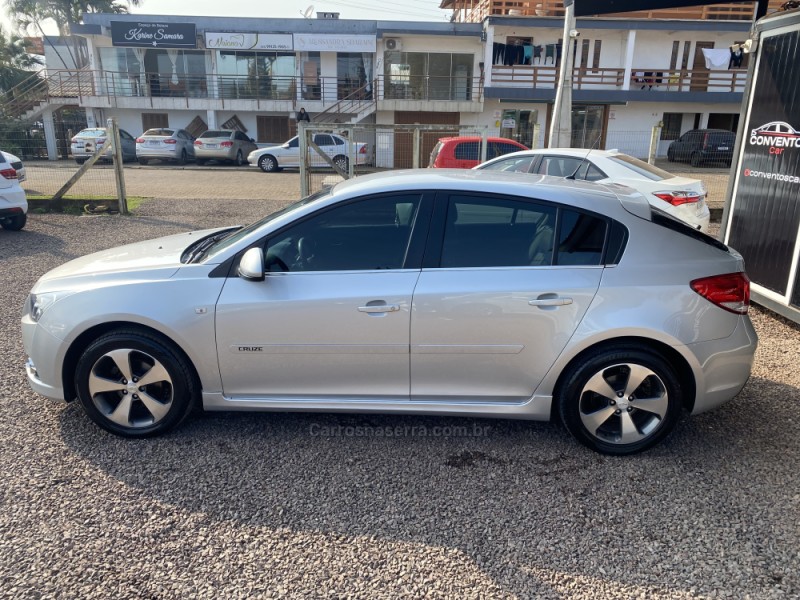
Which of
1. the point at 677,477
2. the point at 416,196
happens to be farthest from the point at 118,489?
the point at 677,477

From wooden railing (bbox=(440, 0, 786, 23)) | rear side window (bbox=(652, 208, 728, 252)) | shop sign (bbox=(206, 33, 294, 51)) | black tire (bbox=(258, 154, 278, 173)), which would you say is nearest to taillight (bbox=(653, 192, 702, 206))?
rear side window (bbox=(652, 208, 728, 252))

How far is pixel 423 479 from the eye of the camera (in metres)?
3.35

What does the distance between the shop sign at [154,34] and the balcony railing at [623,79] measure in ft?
48.0

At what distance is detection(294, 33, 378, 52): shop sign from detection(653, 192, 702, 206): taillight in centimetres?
2372

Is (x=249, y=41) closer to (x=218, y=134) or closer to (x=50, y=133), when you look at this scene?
(x=218, y=134)

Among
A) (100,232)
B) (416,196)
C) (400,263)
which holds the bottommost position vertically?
(100,232)

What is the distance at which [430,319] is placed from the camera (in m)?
3.39

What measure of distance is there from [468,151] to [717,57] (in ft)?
69.5

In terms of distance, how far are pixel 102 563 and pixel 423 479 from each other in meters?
1.57

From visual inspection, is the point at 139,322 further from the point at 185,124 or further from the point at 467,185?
the point at 185,124

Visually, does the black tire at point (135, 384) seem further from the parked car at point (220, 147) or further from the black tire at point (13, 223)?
the parked car at point (220, 147)

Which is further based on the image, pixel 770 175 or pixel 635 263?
pixel 770 175

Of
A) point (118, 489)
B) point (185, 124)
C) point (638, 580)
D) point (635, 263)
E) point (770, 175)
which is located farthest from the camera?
point (185, 124)

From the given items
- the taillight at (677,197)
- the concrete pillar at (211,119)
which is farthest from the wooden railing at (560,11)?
the taillight at (677,197)
